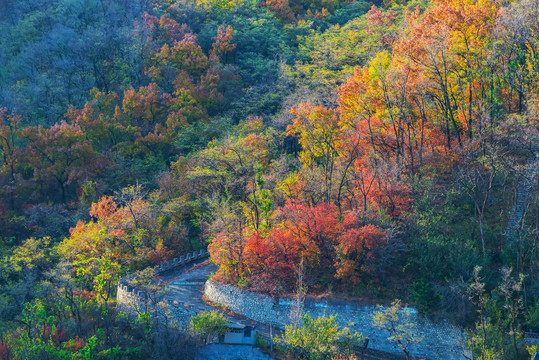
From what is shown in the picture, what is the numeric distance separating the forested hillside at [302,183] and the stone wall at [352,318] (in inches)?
29.1

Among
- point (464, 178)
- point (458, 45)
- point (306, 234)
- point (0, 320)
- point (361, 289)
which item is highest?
point (458, 45)

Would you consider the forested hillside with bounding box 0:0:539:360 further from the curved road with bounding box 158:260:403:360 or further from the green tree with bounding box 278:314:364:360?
the green tree with bounding box 278:314:364:360

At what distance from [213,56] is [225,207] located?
30270 mm

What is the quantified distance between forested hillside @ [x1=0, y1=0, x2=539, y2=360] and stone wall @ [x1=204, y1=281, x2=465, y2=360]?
2.43 feet

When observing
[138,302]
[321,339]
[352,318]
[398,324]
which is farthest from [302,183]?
[138,302]

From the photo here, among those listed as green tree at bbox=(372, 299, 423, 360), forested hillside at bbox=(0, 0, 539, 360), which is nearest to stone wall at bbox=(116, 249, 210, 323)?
forested hillside at bbox=(0, 0, 539, 360)

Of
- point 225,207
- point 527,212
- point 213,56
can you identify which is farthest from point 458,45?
point 213,56

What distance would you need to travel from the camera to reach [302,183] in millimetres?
37750

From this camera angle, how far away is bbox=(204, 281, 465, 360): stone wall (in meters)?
28.8

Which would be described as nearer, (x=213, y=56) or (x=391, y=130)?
(x=391, y=130)

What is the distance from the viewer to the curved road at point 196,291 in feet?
104

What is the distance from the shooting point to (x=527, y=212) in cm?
3112

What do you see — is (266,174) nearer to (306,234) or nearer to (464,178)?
(306,234)

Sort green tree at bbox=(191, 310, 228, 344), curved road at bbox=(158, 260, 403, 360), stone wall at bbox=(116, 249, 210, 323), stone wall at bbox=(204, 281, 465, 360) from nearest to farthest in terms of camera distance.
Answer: stone wall at bbox=(204, 281, 465, 360), green tree at bbox=(191, 310, 228, 344), curved road at bbox=(158, 260, 403, 360), stone wall at bbox=(116, 249, 210, 323)
